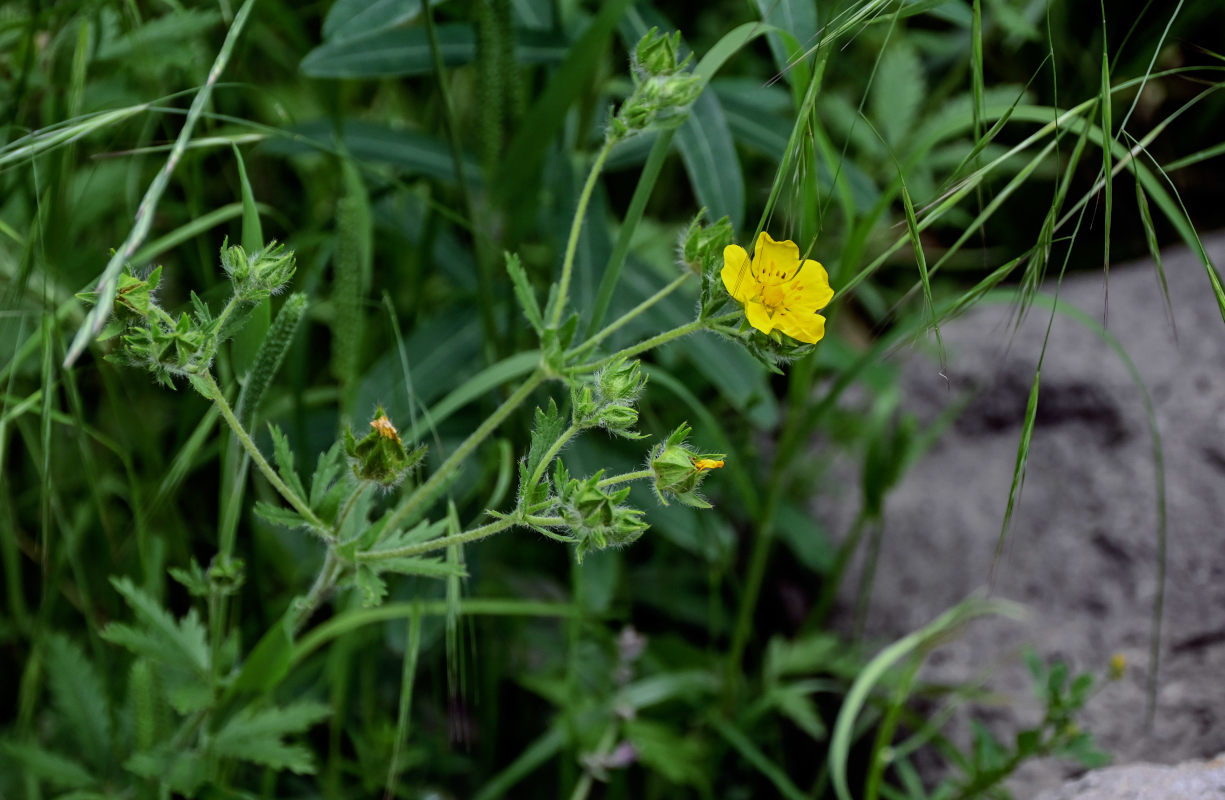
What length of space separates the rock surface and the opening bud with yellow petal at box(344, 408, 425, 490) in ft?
3.53

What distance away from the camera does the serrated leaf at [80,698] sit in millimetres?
1535

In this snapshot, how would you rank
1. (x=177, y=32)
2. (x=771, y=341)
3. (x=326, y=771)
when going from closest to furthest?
(x=771, y=341)
(x=177, y=32)
(x=326, y=771)

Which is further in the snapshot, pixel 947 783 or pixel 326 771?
pixel 326 771

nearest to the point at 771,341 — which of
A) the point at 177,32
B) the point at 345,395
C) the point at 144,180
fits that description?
the point at 345,395

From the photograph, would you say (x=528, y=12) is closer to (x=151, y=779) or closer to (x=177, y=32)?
(x=177, y=32)

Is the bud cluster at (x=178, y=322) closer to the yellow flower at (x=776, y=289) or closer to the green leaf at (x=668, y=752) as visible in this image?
the yellow flower at (x=776, y=289)

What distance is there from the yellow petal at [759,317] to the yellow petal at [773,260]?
0.12 feet

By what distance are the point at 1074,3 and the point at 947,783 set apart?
224cm

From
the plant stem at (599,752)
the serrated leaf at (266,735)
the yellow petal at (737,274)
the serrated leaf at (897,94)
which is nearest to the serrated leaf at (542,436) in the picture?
the yellow petal at (737,274)

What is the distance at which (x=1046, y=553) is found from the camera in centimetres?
204

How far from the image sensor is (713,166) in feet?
5.34

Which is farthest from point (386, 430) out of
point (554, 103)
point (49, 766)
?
point (49, 766)

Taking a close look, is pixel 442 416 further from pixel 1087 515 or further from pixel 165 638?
pixel 1087 515

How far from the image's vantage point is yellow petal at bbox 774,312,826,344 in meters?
1.04
